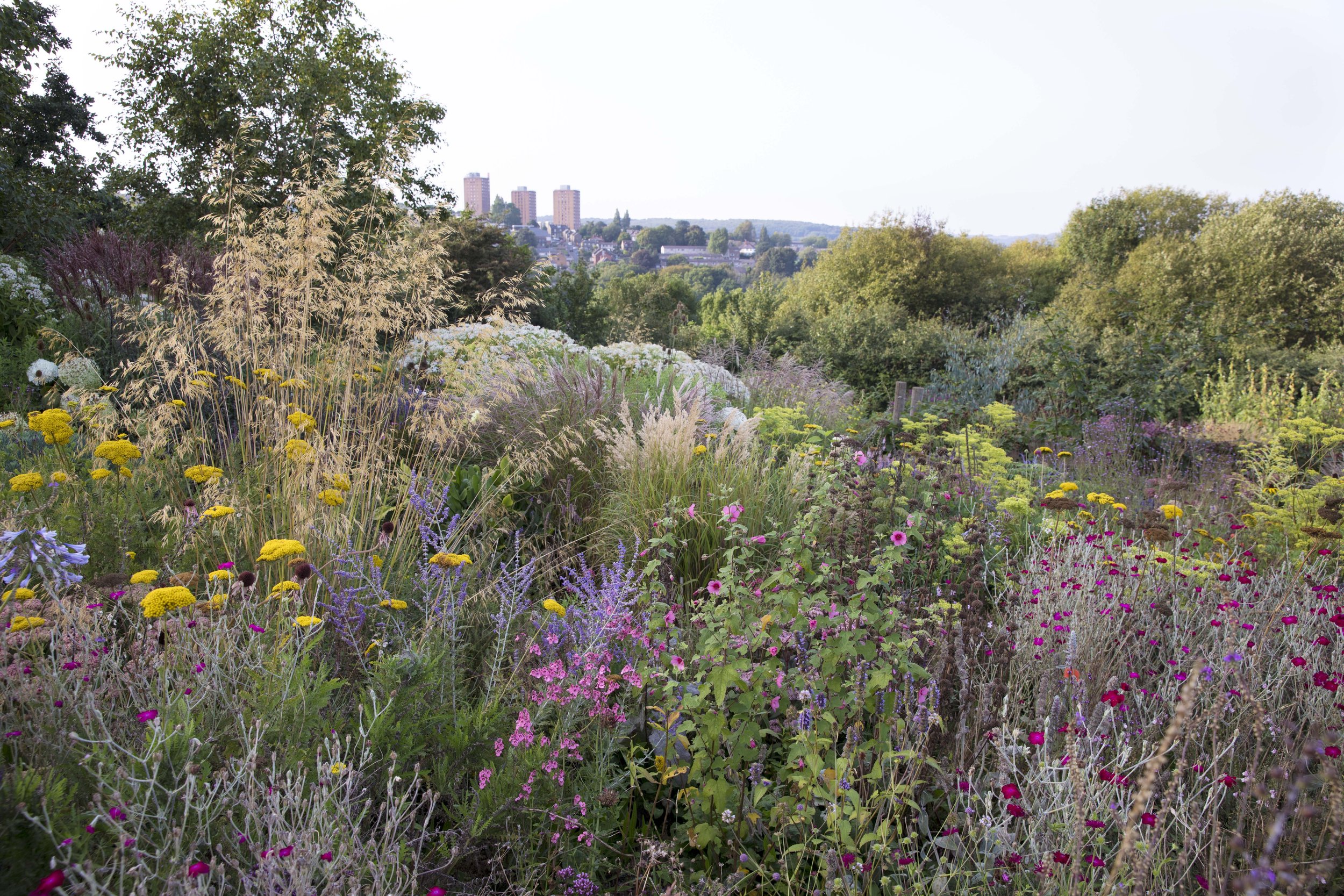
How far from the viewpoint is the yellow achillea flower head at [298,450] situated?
242cm

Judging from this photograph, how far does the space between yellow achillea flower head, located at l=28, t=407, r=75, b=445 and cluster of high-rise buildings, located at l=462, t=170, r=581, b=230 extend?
13125mm

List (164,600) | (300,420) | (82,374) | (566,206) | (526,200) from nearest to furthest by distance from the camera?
(164,600) < (300,420) < (82,374) < (526,200) < (566,206)

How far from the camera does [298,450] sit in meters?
2.46

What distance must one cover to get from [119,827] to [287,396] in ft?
8.12

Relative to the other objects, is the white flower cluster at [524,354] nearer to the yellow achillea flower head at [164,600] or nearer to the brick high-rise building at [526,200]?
the yellow achillea flower head at [164,600]

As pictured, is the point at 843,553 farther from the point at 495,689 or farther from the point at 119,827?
the point at 119,827

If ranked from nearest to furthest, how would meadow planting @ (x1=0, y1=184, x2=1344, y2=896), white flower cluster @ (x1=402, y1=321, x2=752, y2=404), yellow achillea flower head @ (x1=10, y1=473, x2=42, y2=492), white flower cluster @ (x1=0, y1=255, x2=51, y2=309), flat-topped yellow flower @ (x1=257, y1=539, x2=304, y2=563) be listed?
meadow planting @ (x1=0, y1=184, x2=1344, y2=896), flat-topped yellow flower @ (x1=257, y1=539, x2=304, y2=563), yellow achillea flower head @ (x1=10, y1=473, x2=42, y2=492), white flower cluster @ (x1=402, y1=321, x2=752, y2=404), white flower cluster @ (x1=0, y1=255, x2=51, y2=309)

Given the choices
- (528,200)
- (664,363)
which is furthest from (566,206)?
(664,363)

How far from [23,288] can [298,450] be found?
5301mm

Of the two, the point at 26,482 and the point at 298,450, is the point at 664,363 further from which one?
the point at 26,482

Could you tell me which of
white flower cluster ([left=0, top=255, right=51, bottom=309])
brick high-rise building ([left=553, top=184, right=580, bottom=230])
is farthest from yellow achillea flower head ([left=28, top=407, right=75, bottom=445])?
brick high-rise building ([left=553, top=184, right=580, bottom=230])

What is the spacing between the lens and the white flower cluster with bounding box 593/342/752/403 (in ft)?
20.8

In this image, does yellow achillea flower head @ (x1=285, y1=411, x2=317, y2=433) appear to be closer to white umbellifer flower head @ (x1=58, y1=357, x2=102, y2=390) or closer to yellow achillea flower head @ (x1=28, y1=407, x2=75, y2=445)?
yellow achillea flower head @ (x1=28, y1=407, x2=75, y2=445)

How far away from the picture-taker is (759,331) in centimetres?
1741
